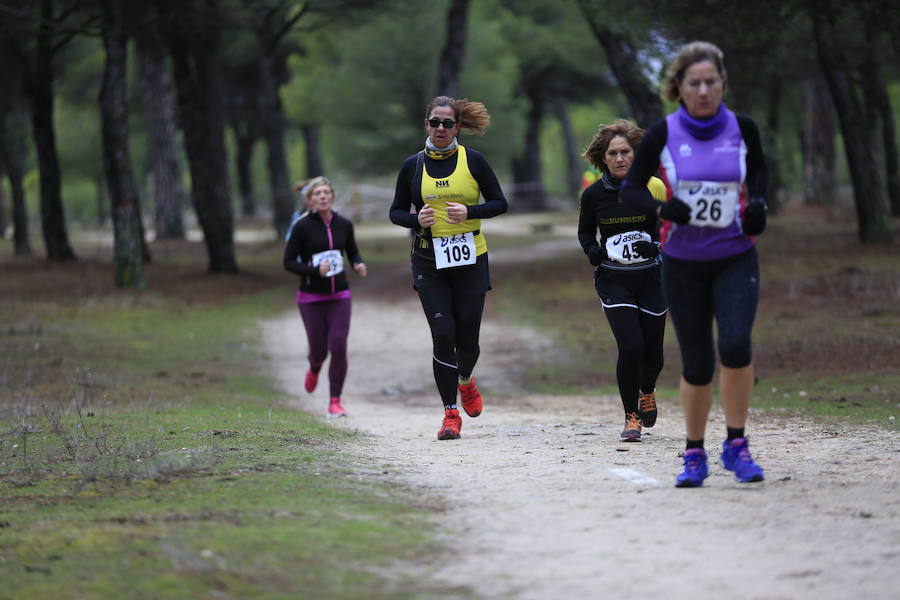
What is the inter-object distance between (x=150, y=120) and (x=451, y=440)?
3559cm

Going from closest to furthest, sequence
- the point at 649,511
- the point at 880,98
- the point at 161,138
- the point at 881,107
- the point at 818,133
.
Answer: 1. the point at 649,511
2. the point at 880,98
3. the point at 881,107
4. the point at 161,138
5. the point at 818,133

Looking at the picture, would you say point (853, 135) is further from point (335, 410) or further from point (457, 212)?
point (457, 212)

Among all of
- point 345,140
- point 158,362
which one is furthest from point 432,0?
point 158,362

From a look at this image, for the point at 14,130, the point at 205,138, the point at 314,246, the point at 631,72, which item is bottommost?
the point at 314,246

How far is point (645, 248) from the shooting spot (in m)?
9.38

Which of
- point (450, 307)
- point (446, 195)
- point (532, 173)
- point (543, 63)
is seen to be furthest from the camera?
point (532, 173)

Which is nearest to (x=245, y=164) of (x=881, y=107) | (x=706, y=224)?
(x=881, y=107)

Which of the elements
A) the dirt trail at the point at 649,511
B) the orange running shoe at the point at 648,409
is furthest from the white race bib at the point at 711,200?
the orange running shoe at the point at 648,409

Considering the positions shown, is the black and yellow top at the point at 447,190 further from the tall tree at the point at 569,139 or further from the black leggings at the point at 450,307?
the tall tree at the point at 569,139

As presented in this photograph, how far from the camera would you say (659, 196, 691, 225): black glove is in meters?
6.60

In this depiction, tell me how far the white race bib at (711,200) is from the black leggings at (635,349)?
105 inches

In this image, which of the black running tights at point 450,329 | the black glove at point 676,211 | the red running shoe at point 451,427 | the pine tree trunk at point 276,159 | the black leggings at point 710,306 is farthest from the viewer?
the pine tree trunk at point 276,159

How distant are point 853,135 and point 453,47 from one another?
37.6ft

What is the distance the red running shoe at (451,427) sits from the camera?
9.71 m
